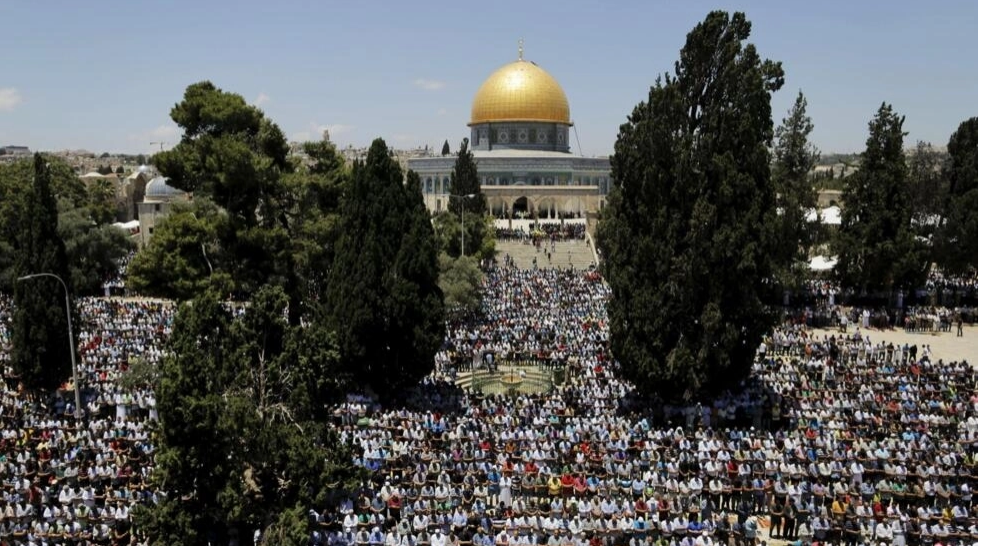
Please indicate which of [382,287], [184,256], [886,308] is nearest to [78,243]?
[184,256]

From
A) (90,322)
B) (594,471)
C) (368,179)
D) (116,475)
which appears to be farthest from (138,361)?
(594,471)

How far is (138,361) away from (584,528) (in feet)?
43.8

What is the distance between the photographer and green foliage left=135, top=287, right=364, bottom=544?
12664 mm

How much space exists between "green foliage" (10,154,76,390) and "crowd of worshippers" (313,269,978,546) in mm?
8633

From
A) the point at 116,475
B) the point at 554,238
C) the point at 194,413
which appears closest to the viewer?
the point at 194,413

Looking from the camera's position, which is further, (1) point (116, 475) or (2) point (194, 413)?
(1) point (116, 475)

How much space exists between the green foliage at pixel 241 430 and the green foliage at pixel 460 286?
61.7ft

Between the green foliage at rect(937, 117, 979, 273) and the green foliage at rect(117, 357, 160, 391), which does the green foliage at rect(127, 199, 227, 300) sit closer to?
the green foliage at rect(117, 357, 160, 391)

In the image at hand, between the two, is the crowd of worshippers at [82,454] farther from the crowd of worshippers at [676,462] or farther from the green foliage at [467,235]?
the green foliage at [467,235]

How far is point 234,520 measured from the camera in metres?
12.9

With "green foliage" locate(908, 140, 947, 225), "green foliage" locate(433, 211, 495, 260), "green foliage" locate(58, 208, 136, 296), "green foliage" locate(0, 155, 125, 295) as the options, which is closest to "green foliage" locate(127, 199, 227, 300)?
A: "green foliage" locate(0, 155, 125, 295)

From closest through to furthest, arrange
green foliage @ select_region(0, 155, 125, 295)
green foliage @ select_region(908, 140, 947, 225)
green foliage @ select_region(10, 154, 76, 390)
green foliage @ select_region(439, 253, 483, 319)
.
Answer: green foliage @ select_region(10, 154, 76, 390) → green foliage @ select_region(439, 253, 483, 319) → green foliage @ select_region(0, 155, 125, 295) → green foliage @ select_region(908, 140, 947, 225)

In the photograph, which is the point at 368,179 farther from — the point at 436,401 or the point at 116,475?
the point at 116,475

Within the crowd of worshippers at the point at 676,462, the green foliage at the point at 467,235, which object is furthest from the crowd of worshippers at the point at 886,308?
the green foliage at the point at 467,235
